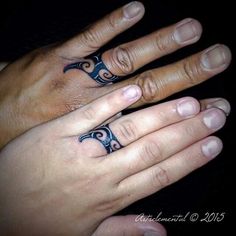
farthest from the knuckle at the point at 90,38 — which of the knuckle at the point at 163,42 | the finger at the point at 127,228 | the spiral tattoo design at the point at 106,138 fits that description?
the finger at the point at 127,228

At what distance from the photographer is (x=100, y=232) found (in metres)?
1.41

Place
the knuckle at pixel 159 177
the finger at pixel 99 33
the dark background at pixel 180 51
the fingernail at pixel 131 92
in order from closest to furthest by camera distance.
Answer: the fingernail at pixel 131 92, the knuckle at pixel 159 177, the finger at pixel 99 33, the dark background at pixel 180 51

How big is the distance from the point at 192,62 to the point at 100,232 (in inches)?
43.9

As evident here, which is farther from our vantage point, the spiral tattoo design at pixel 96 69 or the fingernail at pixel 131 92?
the spiral tattoo design at pixel 96 69

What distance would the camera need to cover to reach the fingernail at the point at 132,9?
149 centimetres

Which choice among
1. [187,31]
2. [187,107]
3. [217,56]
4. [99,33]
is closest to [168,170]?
[187,107]

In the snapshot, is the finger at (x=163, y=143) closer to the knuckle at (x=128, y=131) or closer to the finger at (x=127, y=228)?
the knuckle at (x=128, y=131)

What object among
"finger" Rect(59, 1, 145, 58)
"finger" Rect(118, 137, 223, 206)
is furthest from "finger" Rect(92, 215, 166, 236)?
"finger" Rect(59, 1, 145, 58)

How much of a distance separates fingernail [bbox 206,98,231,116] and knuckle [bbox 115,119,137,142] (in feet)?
1.56

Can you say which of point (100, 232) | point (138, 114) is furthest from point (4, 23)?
point (100, 232)

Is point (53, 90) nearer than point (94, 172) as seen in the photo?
No

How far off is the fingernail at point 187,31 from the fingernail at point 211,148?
1.97 ft

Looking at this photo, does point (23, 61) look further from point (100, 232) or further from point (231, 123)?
point (231, 123)

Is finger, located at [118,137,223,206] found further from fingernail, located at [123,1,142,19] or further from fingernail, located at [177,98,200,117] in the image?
fingernail, located at [123,1,142,19]
